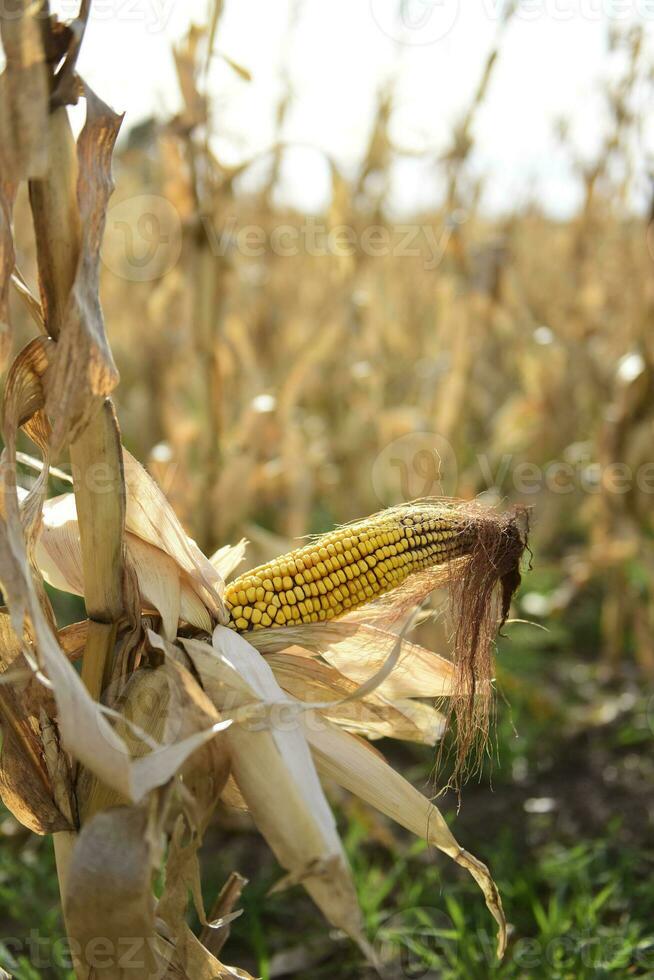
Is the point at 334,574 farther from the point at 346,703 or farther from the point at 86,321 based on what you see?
the point at 86,321

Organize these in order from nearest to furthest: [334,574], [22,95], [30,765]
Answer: [22,95]
[30,765]
[334,574]

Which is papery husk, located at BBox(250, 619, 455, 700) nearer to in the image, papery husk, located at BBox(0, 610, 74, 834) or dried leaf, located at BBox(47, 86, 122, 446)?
papery husk, located at BBox(0, 610, 74, 834)

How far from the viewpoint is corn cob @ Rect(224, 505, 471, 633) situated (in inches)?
53.0

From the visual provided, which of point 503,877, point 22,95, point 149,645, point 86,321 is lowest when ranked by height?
point 503,877

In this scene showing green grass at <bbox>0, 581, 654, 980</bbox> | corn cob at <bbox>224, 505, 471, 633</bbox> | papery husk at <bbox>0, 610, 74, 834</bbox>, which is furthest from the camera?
green grass at <bbox>0, 581, 654, 980</bbox>

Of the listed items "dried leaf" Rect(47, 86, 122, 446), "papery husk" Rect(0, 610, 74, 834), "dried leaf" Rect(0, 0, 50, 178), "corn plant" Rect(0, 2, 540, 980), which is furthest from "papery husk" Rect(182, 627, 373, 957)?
"dried leaf" Rect(0, 0, 50, 178)

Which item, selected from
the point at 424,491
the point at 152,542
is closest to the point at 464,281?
the point at 424,491

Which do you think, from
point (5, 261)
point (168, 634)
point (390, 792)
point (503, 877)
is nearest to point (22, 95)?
point (5, 261)

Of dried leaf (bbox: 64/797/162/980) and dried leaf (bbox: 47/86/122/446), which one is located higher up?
dried leaf (bbox: 47/86/122/446)

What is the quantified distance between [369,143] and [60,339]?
320cm

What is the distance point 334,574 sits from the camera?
1.36m

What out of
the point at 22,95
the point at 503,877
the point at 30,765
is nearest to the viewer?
the point at 22,95

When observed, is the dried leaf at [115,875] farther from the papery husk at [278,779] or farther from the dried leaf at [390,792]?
the dried leaf at [390,792]

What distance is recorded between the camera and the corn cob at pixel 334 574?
1346mm
